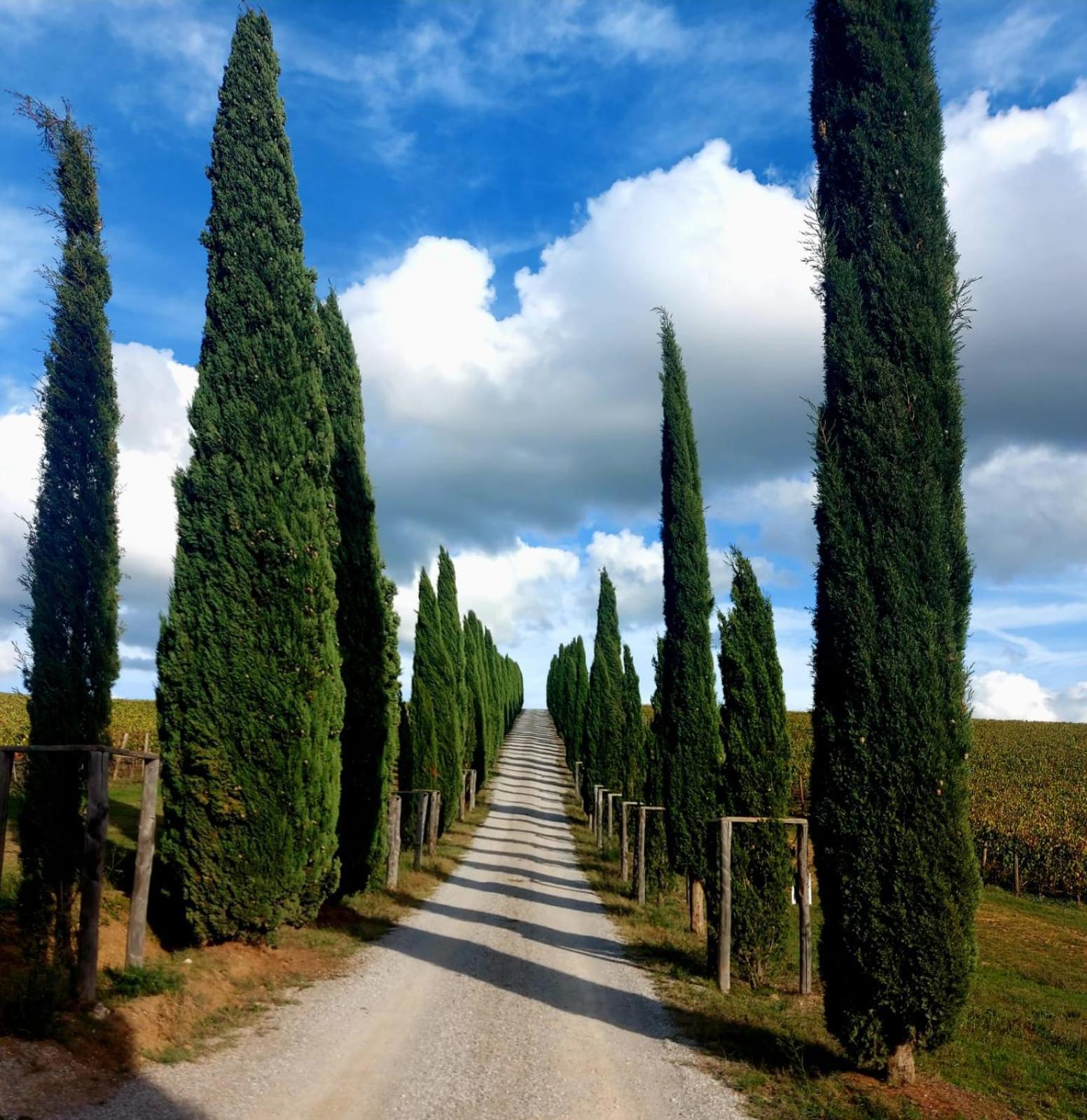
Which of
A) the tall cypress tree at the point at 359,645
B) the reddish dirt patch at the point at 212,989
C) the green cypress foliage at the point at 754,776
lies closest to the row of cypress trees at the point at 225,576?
the reddish dirt patch at the point at 212,989

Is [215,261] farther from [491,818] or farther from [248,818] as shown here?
[491,818]

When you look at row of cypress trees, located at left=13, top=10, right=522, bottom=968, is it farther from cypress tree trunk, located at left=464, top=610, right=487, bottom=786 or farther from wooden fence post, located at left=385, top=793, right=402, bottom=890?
cypress tree trunk, located at left=464, top=610, right=487, bottom=786

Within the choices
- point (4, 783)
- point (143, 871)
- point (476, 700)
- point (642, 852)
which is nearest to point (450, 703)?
point (476, 700)

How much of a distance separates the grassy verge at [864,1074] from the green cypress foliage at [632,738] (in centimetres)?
782

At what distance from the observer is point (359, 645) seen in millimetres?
13859

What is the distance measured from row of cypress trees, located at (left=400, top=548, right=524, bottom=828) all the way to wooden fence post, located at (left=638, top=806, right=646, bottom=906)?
23.2 feet

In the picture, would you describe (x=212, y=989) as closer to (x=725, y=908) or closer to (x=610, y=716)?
(x=725, y=908)

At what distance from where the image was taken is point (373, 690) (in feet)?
45.0

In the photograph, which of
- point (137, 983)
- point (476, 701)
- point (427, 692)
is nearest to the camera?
point (137, 983)

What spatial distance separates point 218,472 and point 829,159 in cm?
744

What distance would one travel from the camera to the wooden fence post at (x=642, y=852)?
50.0ft

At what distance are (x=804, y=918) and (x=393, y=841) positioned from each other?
8.13m

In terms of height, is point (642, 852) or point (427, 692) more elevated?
point (427, 692)

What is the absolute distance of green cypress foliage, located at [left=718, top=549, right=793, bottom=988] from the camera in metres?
10.4
